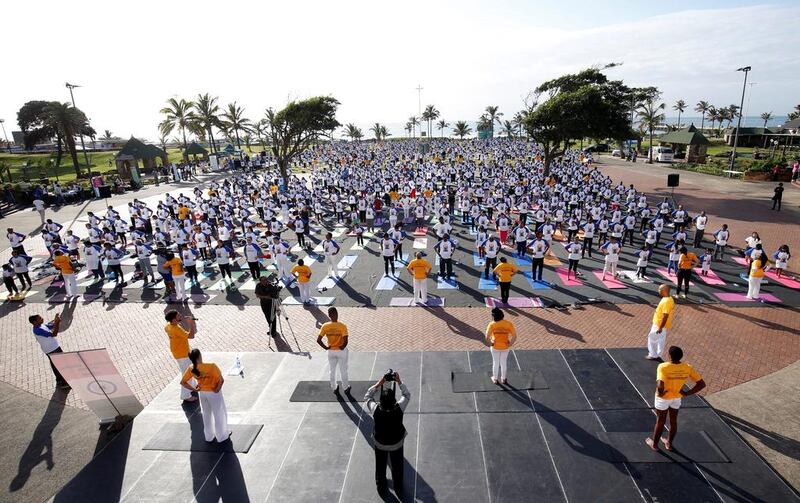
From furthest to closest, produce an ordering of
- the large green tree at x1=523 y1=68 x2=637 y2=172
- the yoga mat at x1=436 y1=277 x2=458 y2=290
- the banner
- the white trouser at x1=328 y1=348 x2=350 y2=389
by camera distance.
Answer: the large green tree at x1=523 y1=68 x2=637 y2=172 → the yoga mat at x1=436 y1=277 x2=458 y2=290 → the white trouser at x1=328 y1=348 x2=350 y2=389 → the banner

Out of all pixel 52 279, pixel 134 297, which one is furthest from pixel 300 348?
pixel 52 279

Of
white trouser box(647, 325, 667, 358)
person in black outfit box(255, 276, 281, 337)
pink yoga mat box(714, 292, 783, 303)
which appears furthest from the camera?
pink yoga mat box(714, 292, 783, 303)

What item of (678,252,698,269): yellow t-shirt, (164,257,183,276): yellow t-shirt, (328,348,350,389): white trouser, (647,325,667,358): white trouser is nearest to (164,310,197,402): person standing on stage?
(328,348,350,389): white trouser

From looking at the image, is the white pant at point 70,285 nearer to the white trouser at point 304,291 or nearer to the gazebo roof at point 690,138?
the white trouser at point 304,291

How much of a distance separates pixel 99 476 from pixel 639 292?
573 inches

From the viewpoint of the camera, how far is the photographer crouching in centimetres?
556

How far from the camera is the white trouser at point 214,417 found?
7020mm

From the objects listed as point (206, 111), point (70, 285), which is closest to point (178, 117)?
point (206, 111)

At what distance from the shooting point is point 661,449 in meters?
7.00

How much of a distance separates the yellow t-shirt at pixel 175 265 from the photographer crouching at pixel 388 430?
985cm

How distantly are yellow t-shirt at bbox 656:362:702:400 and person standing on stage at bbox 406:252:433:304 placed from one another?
23.2ft

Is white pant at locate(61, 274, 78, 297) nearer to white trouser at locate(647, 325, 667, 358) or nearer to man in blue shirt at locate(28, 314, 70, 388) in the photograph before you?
man in blue shirt at locate(28, 314, 70, 388)

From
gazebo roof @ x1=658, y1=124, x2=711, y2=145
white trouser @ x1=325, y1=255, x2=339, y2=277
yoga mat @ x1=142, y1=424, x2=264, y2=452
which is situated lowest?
yoga mat @ x1=142, y1=424, x2=264, y2=452

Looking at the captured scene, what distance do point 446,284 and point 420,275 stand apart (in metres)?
2.37
